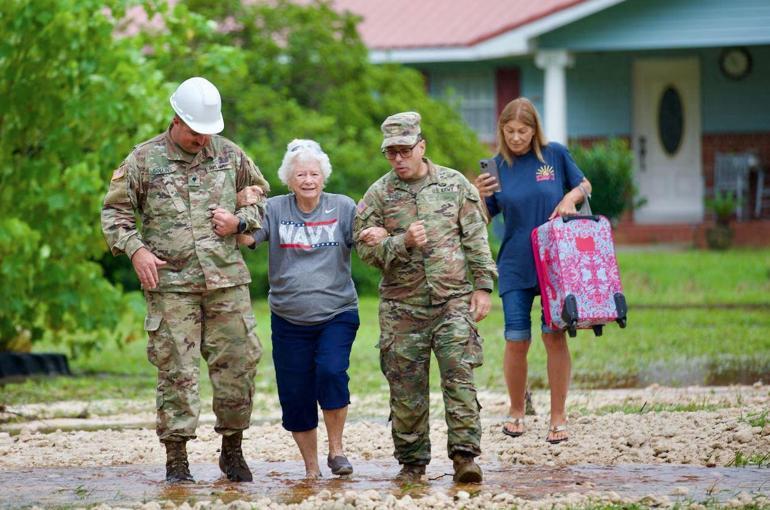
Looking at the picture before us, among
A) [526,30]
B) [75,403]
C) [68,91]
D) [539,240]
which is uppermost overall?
[526,30]

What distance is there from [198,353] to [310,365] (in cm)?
Result: 61

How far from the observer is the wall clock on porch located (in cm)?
2634

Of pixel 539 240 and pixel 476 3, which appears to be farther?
pixel 476 3

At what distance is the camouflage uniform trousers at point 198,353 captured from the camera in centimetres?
787

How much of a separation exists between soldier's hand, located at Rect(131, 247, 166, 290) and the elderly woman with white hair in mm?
525

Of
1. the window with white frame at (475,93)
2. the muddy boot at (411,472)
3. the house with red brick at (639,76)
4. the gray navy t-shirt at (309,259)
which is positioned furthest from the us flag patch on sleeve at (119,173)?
the window with white frame at (475,93)

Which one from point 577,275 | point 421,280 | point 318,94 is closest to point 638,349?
point 577,275

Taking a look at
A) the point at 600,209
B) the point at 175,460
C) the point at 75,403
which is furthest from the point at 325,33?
the point at 175,460

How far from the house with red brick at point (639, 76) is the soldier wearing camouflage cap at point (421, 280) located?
16.5 metres

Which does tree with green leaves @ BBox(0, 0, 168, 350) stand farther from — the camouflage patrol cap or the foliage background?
the camouflage patrol cap

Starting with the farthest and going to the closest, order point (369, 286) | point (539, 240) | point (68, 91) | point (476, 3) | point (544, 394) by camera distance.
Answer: point (476, 3) → point (369, 286) → point (68, 91) → point (544, 394) → point (539, 240)

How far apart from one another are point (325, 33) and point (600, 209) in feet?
18.4

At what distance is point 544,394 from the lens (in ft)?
39.0

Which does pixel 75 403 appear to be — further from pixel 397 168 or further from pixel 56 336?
pixel 397 168
